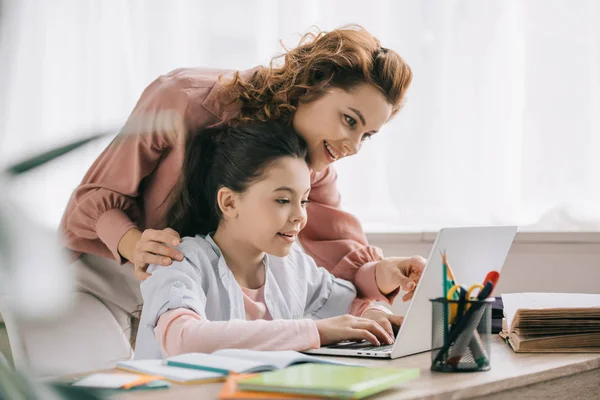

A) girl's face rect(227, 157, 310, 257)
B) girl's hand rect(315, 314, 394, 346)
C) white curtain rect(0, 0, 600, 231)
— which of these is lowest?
girl's hand rect(315, 314, 394, 346)

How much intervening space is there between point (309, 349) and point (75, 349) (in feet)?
2.54

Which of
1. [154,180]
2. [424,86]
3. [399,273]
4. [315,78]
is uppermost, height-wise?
[424,86]

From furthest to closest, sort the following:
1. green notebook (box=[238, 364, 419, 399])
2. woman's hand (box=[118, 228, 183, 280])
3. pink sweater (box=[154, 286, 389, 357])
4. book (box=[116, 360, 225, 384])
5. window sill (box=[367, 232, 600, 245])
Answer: window sill (box=[367, 232, 600, 245]), woman's hand (box=[118, 228, 183, 280]), pink sweater (box=[154, 286, 389, 357]), book (box=[116, 360, 225, 384]), green notebook (box=[238, 364, 419, 399])

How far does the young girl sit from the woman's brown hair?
0.07 m

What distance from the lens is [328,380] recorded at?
2.42 ft

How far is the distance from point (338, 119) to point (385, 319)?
0.49m

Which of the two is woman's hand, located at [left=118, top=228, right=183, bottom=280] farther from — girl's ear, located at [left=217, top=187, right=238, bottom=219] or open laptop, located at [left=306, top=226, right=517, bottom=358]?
open laptop, located at [left=306, top=226, right=517, bottom=358]

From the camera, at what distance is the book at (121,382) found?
773 mm

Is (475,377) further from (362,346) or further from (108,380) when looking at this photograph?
(108,380)

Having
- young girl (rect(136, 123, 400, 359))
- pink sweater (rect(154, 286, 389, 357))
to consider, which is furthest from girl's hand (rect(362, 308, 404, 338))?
pink sweater (rect(154, 286, 389, 357))

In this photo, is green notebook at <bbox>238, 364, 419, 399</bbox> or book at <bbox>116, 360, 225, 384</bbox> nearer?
green notebook at <bbox>238, 364, 419, 399</bbox>

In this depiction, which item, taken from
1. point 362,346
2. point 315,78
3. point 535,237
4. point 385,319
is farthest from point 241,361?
point 535,237

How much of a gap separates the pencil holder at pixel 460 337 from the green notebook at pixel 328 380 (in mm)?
90

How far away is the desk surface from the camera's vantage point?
76 cm
